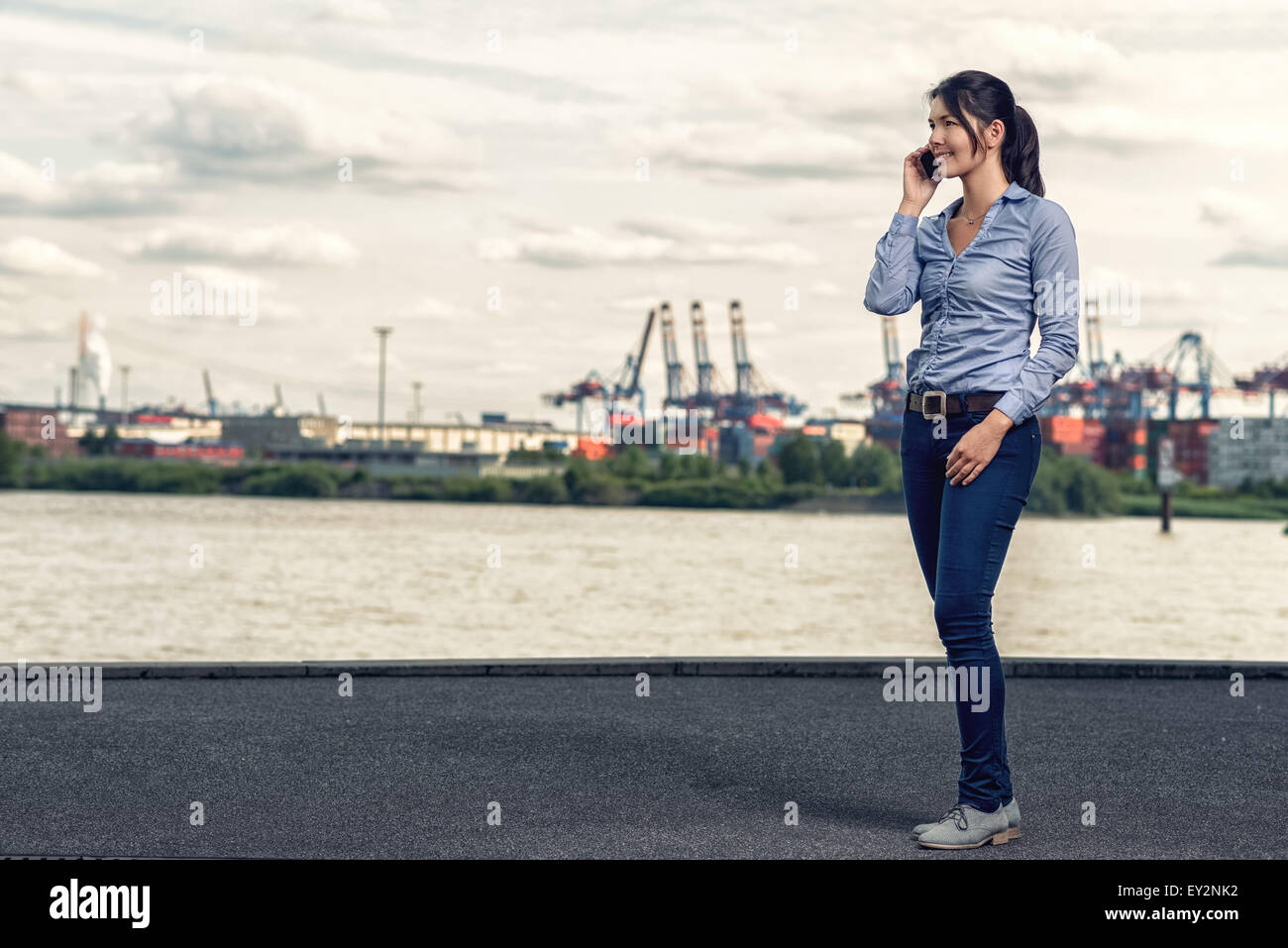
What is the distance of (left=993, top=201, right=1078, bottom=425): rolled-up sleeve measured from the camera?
9.27ft

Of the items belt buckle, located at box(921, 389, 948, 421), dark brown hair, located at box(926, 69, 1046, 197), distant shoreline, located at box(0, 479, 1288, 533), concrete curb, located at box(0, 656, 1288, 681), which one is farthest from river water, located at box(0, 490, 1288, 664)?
distant shoreline, located at box(0, 479, 1288, 533)

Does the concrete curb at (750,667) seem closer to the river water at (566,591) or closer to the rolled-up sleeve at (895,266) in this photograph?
the river water at (566,591)

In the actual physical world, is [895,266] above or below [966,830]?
above

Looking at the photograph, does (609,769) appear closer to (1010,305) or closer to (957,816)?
(957,816)

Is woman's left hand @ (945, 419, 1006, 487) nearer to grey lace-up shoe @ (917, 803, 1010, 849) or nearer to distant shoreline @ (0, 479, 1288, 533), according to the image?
grey lace-up shoe @ (917, 803, 1010, 849)

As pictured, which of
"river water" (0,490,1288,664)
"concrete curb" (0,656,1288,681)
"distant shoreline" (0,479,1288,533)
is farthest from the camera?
"distant shoreline" (0,479,1288,533)

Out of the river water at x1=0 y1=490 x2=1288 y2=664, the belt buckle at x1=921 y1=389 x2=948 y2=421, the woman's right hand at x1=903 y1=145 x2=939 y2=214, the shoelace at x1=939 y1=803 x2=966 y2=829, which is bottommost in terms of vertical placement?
the river water at x1=0 y1=490 x2=1288 y2=664

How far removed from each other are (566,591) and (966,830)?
2076cm

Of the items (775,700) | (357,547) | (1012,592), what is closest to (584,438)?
(357,547)

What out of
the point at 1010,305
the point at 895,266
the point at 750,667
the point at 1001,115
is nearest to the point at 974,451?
the point at 1010,305

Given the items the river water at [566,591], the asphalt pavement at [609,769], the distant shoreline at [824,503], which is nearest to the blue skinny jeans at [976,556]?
the asphalt pavement at [609,769]

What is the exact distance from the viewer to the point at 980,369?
9.42ft

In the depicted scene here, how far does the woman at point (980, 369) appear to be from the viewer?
283 cm
